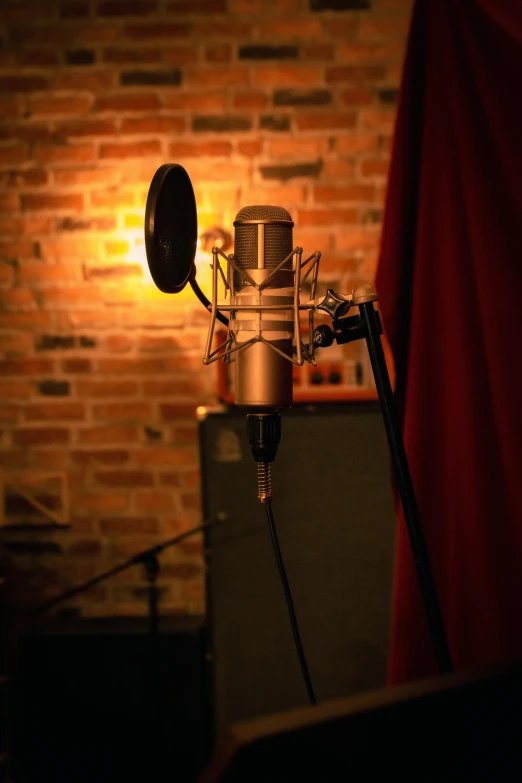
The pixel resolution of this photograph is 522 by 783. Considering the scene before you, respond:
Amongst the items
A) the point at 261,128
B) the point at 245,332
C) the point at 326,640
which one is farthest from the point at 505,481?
the point at 261,128

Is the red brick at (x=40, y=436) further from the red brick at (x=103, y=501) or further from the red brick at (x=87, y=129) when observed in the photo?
the red brick at (x=87, y=129)

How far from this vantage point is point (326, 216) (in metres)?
2.02

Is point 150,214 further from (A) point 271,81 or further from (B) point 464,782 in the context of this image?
(A) point 271,81

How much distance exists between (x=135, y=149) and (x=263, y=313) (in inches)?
55.9

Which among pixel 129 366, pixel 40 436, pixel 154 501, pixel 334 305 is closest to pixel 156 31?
pixel 129 366

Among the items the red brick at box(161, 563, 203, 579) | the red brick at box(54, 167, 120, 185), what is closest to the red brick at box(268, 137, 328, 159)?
the red brick at box(54, 167, 120, 185)

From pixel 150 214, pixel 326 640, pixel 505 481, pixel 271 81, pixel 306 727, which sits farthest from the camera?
pixel 271 81

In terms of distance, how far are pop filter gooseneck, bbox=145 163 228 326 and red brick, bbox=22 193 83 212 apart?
1.31 meters

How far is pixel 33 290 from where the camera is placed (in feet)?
6.79

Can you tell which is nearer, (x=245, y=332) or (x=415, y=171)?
(x=245, y=332)

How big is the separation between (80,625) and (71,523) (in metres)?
0.37

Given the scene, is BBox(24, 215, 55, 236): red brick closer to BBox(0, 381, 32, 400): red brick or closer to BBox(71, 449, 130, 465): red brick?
BBox(0, 381, 32, 400): red brick

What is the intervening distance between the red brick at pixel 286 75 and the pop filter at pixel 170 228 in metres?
1.33

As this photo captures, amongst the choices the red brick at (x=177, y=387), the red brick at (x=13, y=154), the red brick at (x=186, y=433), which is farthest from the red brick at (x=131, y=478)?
the red brick at (x=13, y=154)
